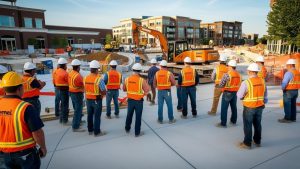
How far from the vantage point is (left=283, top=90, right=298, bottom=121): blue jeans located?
6.05 m

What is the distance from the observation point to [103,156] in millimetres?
4625

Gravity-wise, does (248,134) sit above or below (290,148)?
above

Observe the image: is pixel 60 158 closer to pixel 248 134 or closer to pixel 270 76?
pixel 248 134

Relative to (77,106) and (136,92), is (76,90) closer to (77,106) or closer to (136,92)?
(77,106)

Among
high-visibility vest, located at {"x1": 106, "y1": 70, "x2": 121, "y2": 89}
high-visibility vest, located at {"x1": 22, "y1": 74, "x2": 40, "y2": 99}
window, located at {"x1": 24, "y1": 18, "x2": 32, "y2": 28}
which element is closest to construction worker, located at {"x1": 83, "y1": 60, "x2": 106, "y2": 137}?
high-visibility vest, located at {"x1": 22, "y1": 74, "x2": 40, "y2": 99}

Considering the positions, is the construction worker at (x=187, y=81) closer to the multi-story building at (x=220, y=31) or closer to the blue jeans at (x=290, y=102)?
the blue jeans at (x=290, y=102)

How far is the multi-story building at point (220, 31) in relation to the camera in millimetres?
110000

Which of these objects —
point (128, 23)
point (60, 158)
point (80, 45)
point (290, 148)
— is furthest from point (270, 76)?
point (128, 23)

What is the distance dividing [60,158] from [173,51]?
1267 centimetres

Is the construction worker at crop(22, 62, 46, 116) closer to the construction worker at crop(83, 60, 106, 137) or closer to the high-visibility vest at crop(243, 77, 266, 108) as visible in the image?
the construction worker at crop(83, 60, 106, 137)

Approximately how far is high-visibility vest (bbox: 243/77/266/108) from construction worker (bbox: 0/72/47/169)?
156 inches

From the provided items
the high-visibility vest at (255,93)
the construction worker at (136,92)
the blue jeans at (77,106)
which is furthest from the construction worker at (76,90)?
the high-visibility vest at (255,93)

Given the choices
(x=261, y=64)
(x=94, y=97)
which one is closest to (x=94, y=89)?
(x=94, y=97)

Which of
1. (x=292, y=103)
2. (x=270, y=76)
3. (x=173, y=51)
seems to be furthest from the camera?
(x=173, y=51)
